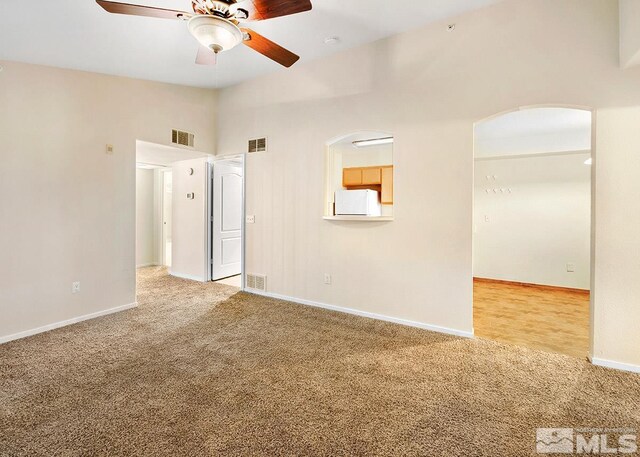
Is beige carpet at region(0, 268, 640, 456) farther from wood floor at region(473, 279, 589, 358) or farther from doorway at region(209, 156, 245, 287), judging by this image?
doorway at region(209, 156, 245, 287)

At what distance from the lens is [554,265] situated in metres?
5.29

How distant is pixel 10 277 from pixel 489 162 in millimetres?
7244

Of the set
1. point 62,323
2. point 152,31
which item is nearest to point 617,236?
point 152,31

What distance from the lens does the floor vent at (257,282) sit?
14.8 feet

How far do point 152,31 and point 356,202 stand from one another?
266 centimetres

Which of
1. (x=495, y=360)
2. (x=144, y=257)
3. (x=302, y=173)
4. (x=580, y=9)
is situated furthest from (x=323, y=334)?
(x=144, y=257)

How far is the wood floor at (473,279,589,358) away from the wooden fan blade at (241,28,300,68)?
3237 millimetres

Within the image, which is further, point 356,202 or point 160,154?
point 160,154

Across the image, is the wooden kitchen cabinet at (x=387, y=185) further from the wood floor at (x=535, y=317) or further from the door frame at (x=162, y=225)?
the door frame at (x=162, y=225)

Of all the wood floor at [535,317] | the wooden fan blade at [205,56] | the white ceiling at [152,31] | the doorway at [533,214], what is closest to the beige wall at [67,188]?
the white ceiling at [152,31]

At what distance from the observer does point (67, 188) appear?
3303 mm

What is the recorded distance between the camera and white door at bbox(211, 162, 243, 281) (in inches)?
211

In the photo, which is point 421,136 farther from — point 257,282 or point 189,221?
point 189,221

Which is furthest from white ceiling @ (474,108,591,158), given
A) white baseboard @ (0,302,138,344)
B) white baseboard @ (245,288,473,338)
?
white baseboard @ (0,302,138,344)
